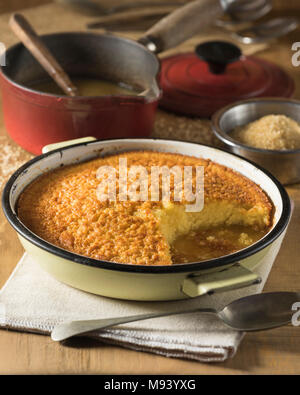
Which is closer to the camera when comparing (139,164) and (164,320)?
(164,320)

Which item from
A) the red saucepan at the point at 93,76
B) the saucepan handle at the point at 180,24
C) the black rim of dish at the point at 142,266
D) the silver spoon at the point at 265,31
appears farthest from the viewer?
the silver spoon at the point at 265,31

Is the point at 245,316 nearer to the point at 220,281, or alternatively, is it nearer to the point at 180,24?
the point at 220,281

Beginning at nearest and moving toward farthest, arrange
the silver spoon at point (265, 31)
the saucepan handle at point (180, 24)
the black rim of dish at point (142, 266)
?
the black rim of dish at point (142, 266), the saucepan handle at point (180, 24), the silver spoon at point (265, 31)

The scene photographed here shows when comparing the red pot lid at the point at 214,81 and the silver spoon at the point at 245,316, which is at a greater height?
the red pot lid at the point at 214,81

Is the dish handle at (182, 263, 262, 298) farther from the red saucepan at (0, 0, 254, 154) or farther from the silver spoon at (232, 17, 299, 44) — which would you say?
the silver spoon at (232, 17, 299, 44)

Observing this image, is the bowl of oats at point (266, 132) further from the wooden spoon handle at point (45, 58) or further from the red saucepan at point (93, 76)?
the wooden spoon handle at point (45, 58)

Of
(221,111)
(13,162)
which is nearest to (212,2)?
(221,111)

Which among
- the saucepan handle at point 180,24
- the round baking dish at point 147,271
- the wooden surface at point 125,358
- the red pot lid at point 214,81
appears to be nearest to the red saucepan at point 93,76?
the saucepan handle at point 180,24

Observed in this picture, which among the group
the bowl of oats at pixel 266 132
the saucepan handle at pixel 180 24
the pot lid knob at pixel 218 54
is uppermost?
the saucepan handle at pixel 180 24

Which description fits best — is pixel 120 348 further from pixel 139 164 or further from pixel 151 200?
pixel 139 164
